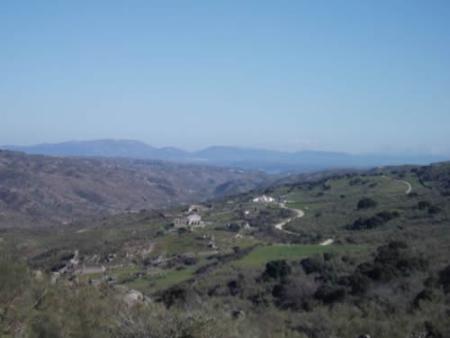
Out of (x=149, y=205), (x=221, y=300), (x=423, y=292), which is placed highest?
(x=423, y=292)

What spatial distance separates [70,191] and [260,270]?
99993mm

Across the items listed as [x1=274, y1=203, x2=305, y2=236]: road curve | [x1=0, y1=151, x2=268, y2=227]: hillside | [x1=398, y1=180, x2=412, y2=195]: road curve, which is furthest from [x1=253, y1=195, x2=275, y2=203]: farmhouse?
[x1=0, y1=151, x2=268, y2=227]: hillside

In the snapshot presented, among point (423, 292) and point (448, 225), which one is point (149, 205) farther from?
point (423, 292)

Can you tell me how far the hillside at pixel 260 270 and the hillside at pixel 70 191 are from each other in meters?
37.4

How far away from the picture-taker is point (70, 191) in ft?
416

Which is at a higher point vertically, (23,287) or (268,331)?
(23,287)

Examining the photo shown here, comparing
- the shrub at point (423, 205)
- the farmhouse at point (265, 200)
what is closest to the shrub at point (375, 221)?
the shrub at point (423, 205)

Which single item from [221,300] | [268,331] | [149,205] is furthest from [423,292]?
[149,205]

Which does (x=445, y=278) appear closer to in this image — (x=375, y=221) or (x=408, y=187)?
(x=375, y=221)

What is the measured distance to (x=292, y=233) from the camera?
47.6m

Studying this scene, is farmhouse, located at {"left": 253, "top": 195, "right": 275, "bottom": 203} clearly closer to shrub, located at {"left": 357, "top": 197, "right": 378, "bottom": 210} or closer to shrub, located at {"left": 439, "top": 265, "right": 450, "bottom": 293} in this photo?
shrub, located at {"left": 357, "top": 197, "right": 378, "bottom": 210}

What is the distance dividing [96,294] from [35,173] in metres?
118

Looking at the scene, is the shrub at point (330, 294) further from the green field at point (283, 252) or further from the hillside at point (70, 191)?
the hillside at point (70, 191)

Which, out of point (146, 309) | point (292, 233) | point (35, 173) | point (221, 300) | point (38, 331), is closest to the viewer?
point (38, 331)
